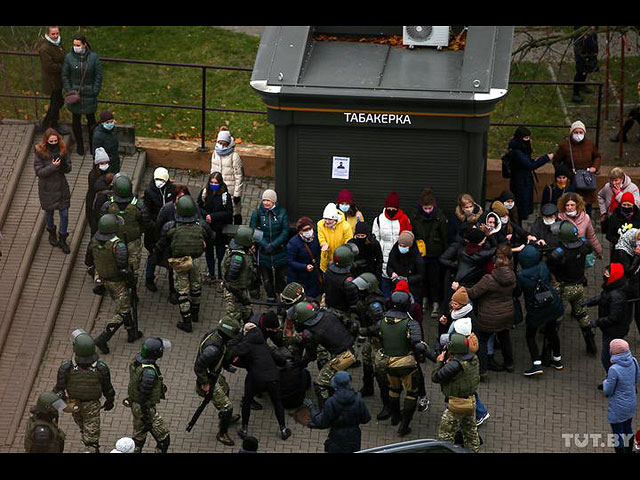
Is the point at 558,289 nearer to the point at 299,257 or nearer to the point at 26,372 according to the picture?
the point at 299,257

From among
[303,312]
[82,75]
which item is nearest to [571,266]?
[303,312]

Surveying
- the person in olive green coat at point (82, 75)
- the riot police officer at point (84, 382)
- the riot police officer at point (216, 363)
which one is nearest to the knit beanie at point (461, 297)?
the riot police officer at point (216, 363)

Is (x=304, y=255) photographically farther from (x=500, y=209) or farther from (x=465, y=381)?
(x=465, y=381)

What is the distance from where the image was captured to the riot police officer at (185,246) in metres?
15.9

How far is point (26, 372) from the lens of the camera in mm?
15680

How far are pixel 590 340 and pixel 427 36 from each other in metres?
4.58

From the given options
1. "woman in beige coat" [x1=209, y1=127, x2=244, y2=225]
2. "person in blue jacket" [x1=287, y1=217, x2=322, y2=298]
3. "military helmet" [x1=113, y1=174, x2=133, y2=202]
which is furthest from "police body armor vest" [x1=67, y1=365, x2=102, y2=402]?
"woman in beige coat" [x1=209, y1=127, x2=244, y2=225]

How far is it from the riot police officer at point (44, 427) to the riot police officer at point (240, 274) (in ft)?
9.46

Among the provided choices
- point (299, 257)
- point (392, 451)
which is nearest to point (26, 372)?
point (299, 257)

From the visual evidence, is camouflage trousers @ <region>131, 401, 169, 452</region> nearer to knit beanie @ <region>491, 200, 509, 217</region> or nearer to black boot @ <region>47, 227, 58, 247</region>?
black boot @ <region>47, 227, 58, 247</region>

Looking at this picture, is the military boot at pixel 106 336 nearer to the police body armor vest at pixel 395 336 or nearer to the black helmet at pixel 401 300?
the police body armor vest at pixel 395 336

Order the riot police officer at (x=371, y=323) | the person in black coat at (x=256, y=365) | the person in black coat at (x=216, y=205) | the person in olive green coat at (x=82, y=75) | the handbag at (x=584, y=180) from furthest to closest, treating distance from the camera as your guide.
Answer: the person in olive green coat at (x=82, y=75), the handbag at (x=584, y=180), the person in black coat at (x=216, y=205), the riot police officer at (x=371, y=323), the person in black coat at (x=256, y=365)

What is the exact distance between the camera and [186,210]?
1583cm

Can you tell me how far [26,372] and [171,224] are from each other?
2.44 metres
